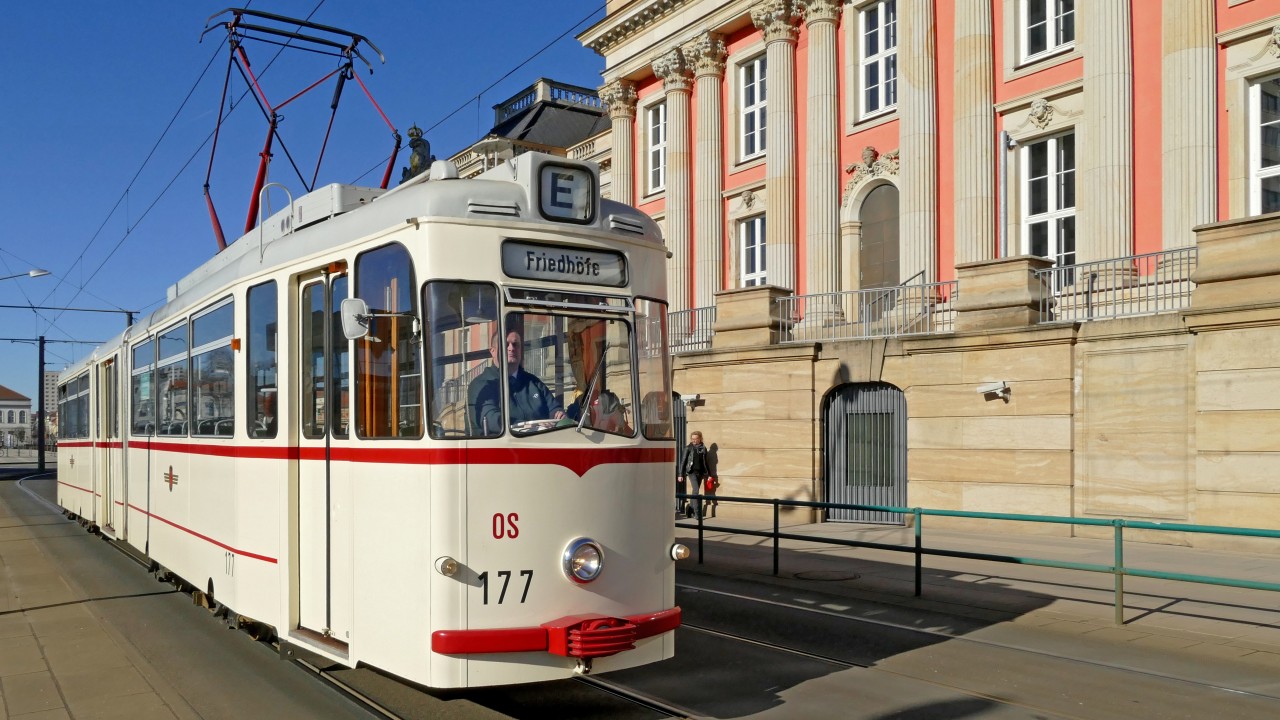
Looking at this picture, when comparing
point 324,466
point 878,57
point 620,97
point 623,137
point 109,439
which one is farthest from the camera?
point 623,137

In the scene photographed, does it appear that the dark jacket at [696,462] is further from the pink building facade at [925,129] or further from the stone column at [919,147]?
the stone column at [919,147]

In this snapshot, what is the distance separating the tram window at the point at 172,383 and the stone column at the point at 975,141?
16.6m

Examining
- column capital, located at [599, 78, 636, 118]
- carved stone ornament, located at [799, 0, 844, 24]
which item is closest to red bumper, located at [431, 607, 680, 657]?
carved stone ornament, located at [799, 0, 844, 24]

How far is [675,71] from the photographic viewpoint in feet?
105

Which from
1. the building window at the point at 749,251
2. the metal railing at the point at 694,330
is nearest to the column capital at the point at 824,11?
the building window at the point at 749,251

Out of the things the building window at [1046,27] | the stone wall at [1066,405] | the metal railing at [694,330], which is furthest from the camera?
the metal railing at [694,330]

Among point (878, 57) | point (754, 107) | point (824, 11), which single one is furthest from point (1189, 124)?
point (754, 107)

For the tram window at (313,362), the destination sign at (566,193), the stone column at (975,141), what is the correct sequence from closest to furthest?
the destination sign at (566,193)
the tram window at (313,362)
the stone column at (975,141)

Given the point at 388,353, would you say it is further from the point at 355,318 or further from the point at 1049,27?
the point at 1049,27

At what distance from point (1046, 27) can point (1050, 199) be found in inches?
138

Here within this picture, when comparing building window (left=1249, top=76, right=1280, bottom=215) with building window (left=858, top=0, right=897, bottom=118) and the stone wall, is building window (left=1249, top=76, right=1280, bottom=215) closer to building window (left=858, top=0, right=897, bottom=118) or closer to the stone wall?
the stone wall

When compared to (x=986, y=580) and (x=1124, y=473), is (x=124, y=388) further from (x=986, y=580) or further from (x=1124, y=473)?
(x=1124, y=473)

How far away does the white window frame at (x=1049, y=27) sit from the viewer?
71.9ft

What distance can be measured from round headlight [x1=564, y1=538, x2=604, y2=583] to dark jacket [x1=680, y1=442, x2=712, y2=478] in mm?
15662
